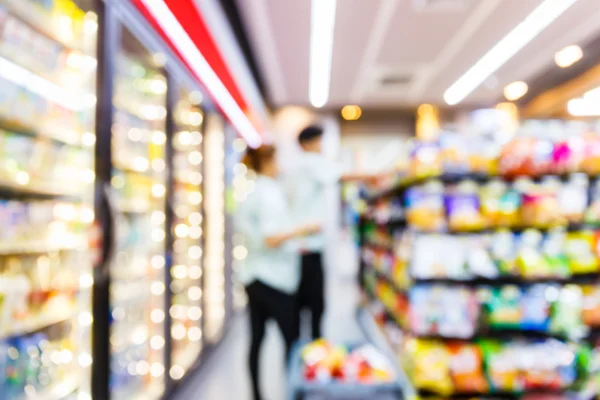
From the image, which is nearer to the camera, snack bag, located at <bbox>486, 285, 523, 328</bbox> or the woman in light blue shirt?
the woman in light blue shirt

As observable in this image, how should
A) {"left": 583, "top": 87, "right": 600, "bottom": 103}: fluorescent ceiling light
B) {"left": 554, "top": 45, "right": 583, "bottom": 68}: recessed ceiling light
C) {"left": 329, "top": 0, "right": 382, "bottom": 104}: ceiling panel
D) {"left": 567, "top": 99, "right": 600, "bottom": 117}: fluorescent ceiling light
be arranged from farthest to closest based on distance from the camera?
{"left": 567, "top": 99, "right": 600, "bottom": 117}: fluorescent ceiling light, {"left": 583, "top": 87, "right": 600, "bottom": 103}: fluorescent ceiling light, {"left": 554, "top": 45, "right": 583, "bottom": 68}: recessed ceiling light, {"left": 329, "top": 0, "right": 382, "bottom": 104}: ceiling panel

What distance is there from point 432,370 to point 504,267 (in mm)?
740

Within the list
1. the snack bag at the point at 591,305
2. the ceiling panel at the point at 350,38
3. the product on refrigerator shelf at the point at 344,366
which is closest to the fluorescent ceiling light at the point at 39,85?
the product on refrigerator shelf at the point at 344,366

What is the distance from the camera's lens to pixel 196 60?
3.51 m

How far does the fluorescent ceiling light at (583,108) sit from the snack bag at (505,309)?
5837 millimetres

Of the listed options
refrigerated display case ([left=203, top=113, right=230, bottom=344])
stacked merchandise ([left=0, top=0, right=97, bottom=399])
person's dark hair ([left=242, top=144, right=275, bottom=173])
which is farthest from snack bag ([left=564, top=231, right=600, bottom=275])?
refrigerated display case ([left=203, top=113, right=230, bottom=344])

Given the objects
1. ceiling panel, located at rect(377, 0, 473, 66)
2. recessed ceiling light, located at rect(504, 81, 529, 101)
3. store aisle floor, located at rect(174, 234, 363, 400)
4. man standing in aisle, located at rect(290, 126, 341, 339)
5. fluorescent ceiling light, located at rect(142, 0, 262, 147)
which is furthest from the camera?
recessed ceiling light, located at rect(504, 81, 529, 101)

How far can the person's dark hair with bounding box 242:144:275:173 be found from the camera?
2.84m

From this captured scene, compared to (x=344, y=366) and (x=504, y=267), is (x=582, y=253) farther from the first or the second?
(x=344, y=366)

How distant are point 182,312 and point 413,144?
2.41m

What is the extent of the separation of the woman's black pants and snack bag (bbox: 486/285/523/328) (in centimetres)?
115

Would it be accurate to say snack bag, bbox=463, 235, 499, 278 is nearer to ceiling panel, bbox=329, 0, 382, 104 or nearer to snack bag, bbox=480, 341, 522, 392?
snack bag, bbox=480, 341, 522, 392

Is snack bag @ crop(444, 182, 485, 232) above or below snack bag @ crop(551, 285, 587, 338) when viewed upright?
above

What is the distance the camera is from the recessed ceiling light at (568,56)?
603 centimetres
